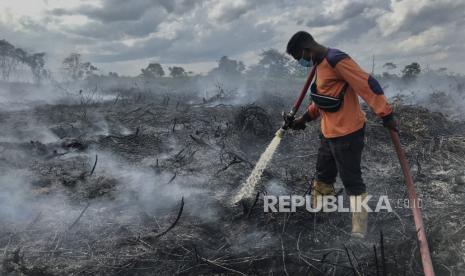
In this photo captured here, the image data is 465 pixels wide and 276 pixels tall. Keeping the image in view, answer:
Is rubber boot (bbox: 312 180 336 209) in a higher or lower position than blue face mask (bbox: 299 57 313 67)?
lower

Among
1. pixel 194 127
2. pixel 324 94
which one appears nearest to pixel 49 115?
pixel 194 127

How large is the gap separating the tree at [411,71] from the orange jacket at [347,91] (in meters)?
17.6

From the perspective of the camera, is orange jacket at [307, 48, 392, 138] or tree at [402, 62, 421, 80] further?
tree at [402, 62, 421, 80]

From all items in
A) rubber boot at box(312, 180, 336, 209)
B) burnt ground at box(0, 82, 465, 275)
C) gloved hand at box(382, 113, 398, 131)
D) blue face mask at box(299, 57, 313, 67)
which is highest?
blue face mask at box(299, 57, 313, 67)

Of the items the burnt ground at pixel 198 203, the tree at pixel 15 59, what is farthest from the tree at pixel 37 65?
the burnt ground at pixel 198 203

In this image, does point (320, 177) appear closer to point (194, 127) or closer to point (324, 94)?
point (324, 94)

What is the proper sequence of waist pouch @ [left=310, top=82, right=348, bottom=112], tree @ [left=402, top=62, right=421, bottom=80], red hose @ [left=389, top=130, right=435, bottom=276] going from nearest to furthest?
red hose @ [left=389, top=130, right=435, bottom=276] < waist pouch @ [left=310, top=82, right=348, bottom=112] < tree @ [left=402, top=62, right=421, bottom=80]

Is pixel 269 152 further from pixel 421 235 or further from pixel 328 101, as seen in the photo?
pixel 421 235

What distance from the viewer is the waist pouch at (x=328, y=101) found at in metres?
3.41

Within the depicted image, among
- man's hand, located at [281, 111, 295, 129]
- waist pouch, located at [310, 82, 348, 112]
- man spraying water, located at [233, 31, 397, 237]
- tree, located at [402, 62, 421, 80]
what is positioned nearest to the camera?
man spraying water, located at [233, 31, 397, 237]

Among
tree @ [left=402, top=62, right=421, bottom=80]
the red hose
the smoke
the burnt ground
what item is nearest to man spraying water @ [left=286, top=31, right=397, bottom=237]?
the red hose

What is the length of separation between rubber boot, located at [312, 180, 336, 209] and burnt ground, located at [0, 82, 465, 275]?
0.18 meters

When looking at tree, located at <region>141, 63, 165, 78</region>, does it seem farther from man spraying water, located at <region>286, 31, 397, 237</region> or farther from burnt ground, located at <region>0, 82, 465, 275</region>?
man spraying water, located at <region>286, 31, 397, 237</region>

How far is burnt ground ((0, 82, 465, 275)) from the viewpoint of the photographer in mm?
3115
